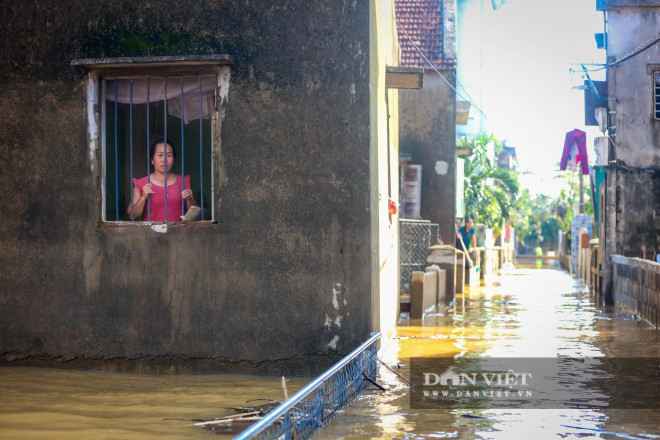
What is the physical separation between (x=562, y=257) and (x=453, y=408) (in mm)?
37595

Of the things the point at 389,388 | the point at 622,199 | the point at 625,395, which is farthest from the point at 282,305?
the point at 622,199

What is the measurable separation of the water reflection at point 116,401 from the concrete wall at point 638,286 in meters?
8.25

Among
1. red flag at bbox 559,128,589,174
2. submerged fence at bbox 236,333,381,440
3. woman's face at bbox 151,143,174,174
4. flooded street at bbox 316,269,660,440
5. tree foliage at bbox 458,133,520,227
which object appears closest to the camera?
submerged fence at bbox 236,333,381,440

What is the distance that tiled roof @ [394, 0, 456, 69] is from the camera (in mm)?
22219

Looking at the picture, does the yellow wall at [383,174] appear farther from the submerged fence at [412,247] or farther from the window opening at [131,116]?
the submerged fence at [412,247]

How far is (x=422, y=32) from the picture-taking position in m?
23.2

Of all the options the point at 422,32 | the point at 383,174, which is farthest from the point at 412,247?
the point at 383,174

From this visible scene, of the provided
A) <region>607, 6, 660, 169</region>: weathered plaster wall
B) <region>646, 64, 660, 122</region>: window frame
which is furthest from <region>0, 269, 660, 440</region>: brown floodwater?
<region>646, 64, 660, 122</region>: window frame

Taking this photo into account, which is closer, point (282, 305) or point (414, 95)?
point (282, 305)

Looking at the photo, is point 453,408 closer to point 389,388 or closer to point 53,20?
point 389,388

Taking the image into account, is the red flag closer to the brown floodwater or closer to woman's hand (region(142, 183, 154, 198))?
the brown floodwater

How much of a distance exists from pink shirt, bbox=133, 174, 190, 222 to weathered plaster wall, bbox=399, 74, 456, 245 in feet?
46.5

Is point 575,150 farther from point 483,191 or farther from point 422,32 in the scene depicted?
point 483,191

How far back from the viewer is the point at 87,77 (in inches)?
326
